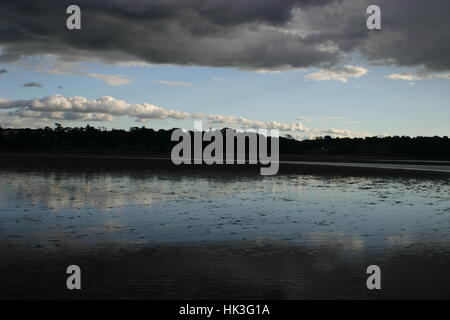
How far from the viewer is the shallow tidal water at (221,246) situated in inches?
454

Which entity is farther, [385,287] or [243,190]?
[243,190]

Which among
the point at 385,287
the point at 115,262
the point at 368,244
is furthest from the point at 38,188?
the point at 385,287

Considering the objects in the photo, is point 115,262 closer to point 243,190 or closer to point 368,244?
point 368,244

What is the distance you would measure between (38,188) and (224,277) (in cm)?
2742

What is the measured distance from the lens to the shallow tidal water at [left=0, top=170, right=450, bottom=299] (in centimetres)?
1152

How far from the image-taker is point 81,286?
11.5 m

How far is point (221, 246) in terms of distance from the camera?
1633 centimetres
